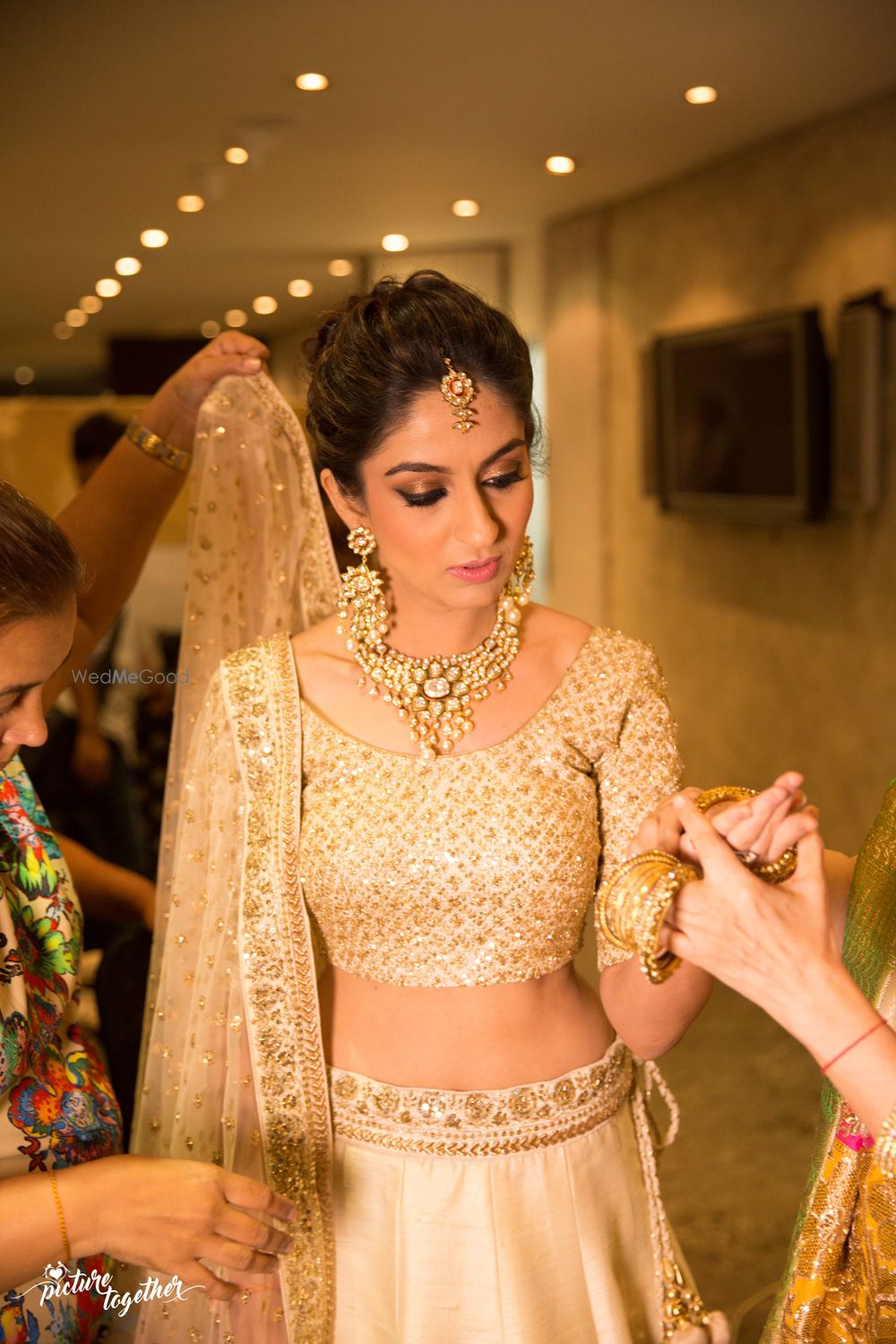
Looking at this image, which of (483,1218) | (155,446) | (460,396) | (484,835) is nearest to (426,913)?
(484,835)

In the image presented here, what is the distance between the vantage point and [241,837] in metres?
1.40

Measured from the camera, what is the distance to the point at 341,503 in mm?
1438

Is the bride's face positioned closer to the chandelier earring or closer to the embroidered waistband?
the chandelier earring

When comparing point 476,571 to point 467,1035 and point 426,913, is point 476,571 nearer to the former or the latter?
point 426,913

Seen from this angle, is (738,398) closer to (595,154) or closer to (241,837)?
(595,154)

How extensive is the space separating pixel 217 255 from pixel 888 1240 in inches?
129

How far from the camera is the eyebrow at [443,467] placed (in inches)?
51.3

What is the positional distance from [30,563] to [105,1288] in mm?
770

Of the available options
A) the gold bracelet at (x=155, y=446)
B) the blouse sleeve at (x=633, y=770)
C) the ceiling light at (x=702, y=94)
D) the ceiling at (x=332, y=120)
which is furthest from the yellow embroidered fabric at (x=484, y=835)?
the ceiling light at (x=702, y=94)

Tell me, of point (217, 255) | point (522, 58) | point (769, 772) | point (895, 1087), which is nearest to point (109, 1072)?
point (895, 1087)

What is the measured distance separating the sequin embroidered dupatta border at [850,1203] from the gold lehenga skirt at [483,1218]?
0.25 m

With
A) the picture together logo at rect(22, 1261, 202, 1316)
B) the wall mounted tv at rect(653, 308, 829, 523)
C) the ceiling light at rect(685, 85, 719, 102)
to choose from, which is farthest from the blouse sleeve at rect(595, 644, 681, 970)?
the wall mounted tv at rect(653, 308, 829, 523)

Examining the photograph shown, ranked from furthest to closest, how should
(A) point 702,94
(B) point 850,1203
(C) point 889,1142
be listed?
(A) point 702,94
(B) point 850,1203
(C) point 889,1142

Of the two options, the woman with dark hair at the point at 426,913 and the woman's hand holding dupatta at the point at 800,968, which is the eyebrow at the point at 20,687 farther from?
the woman's hand holding dupatta at the point at 800,968
